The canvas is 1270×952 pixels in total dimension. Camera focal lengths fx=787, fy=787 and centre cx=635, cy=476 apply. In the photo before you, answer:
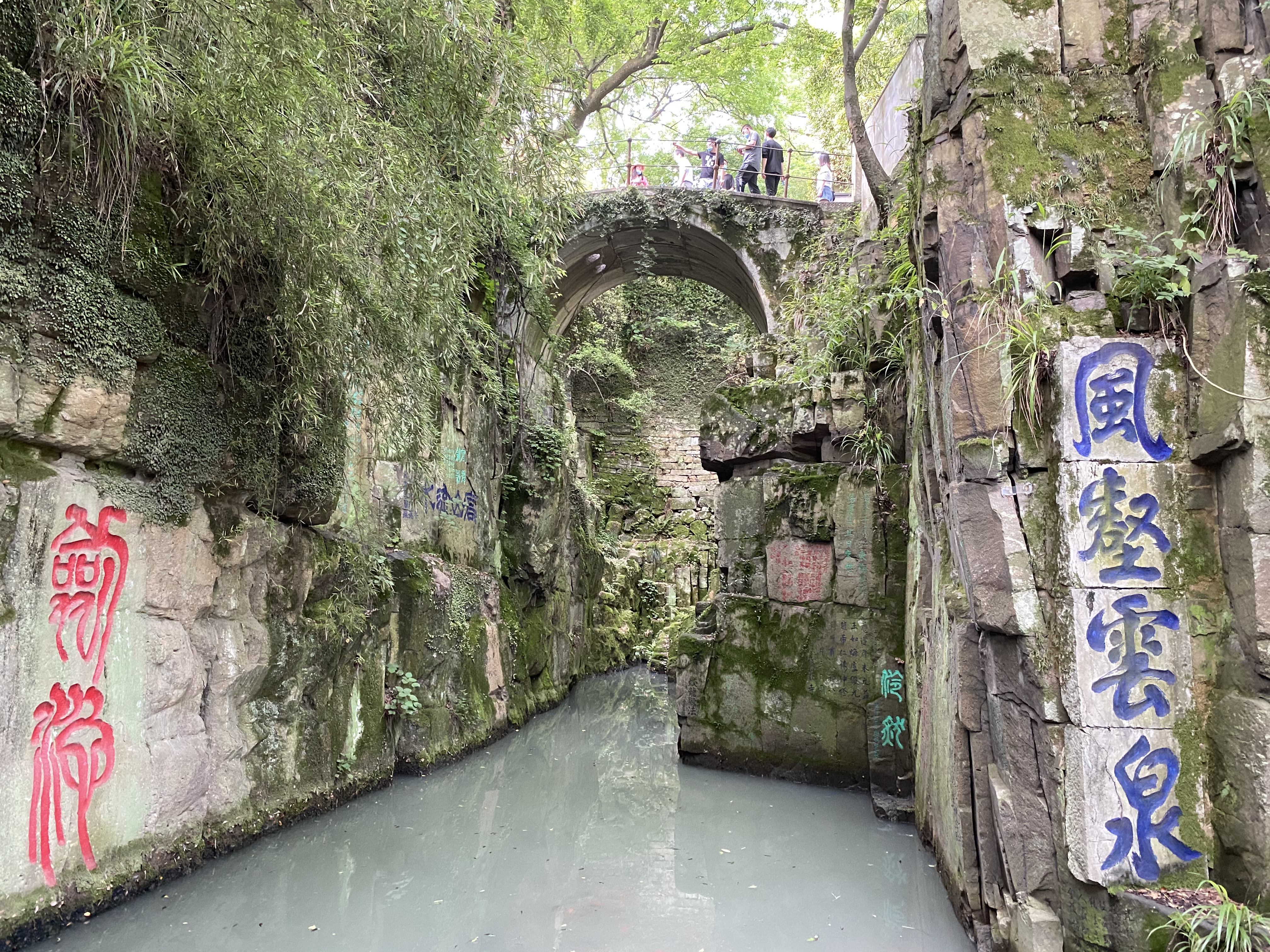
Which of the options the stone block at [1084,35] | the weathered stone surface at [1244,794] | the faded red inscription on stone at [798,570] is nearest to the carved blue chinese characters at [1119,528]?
the weathered stone surface at [1244,794]

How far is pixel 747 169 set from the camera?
11391 millimetres

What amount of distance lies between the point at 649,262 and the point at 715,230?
1.25 meters

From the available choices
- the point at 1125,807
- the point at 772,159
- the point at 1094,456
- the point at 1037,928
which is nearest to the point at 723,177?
the point at 772,159

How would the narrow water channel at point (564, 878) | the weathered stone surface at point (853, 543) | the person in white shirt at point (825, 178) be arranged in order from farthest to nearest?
1. the person in white shirt at point (825, 178)
2. the weathered stone surface at point (853, 543)
3. the narrow water channel at point (564, 878)

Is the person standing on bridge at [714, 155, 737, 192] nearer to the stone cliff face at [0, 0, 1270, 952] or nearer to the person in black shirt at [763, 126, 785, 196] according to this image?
the person in black shirt at [763, 126, 785, 196]

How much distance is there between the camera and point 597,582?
1166cm

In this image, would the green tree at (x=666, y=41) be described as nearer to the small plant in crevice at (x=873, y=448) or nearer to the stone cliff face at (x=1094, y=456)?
the small plant in crevice at (x=873, y=448)

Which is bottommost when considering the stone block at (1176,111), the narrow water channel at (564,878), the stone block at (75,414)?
the narrow water channel at (564,878)

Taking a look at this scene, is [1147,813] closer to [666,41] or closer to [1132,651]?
[1132,651]

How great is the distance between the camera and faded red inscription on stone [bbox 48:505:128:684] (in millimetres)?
3293

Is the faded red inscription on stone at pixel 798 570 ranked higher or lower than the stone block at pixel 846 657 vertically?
higher

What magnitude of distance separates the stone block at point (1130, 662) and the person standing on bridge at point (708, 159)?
31.8 ft

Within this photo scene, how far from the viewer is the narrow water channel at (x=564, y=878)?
3.53 m

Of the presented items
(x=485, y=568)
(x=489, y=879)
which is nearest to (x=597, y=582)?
(x=485, y=568)
